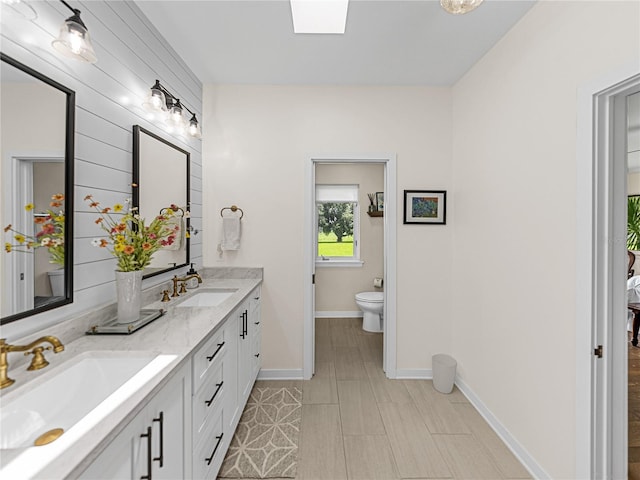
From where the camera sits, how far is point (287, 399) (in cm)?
265

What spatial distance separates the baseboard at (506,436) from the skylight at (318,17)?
2882 millimetres

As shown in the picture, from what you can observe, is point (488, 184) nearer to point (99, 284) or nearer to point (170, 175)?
point (170, 175)

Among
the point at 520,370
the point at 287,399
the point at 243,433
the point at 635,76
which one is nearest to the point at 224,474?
the point at 243,433

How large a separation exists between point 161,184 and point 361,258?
3374 mm

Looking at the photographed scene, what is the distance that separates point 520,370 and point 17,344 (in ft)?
8.37

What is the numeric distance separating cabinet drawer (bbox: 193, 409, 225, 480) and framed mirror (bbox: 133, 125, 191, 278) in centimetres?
100

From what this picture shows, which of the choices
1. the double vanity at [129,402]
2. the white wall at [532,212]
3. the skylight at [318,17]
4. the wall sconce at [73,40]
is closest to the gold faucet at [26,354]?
the double vanity at [129,402]

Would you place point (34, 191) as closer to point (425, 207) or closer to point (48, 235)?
point (48, 235)

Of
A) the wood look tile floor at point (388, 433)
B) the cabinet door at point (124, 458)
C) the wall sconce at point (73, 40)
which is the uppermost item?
the wall sconce at point (73, 40)

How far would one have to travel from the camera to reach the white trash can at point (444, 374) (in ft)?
9.05

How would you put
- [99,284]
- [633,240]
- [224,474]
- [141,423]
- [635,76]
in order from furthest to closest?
[633,240] < [224,474] < [99,284] < [635,76] < [141,423]

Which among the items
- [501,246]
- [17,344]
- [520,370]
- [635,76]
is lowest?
[520,370]

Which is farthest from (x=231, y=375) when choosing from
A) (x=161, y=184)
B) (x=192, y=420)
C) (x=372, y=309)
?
(x=372, y=309)

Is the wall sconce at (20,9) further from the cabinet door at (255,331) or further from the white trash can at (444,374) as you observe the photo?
the white trash can at (444,374)
